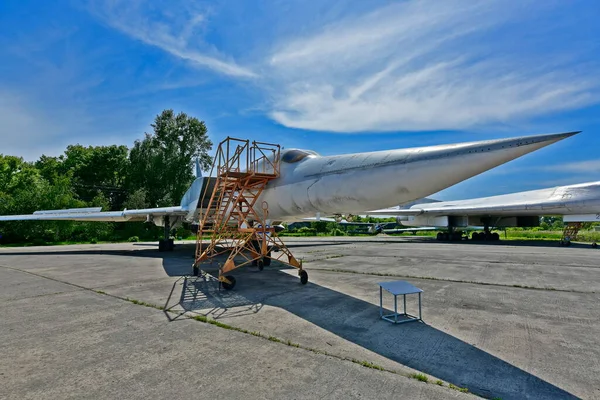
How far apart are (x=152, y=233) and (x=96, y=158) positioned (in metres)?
16.0

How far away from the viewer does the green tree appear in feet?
122

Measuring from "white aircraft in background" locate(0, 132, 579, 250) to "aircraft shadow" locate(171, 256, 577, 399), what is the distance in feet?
4.95

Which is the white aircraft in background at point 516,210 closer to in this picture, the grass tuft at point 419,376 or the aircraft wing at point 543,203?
the aircraft wing at point 543,203

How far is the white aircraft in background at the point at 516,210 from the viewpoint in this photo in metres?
18.6

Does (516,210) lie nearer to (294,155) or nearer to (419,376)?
(294,155)

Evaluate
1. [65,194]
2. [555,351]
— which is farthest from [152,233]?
[555,351]

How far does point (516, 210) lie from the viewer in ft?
67.7

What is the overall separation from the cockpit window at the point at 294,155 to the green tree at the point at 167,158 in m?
31.7

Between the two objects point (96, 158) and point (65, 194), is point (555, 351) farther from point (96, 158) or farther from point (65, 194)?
point (96, 158)

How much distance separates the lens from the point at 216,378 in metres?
2.77

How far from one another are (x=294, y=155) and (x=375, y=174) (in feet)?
8.34

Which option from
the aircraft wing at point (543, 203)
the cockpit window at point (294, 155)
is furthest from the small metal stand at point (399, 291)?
the aircraft wing at point (543, 203)

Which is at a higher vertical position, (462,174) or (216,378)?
(462,174)

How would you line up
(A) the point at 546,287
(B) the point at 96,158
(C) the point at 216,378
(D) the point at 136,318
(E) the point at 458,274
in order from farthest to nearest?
(B) the point at 96,158 → (E) the point at 458,274 → (A) the point at 546,287 → (D) the point at 136,318 → (C) the point at 216,378
